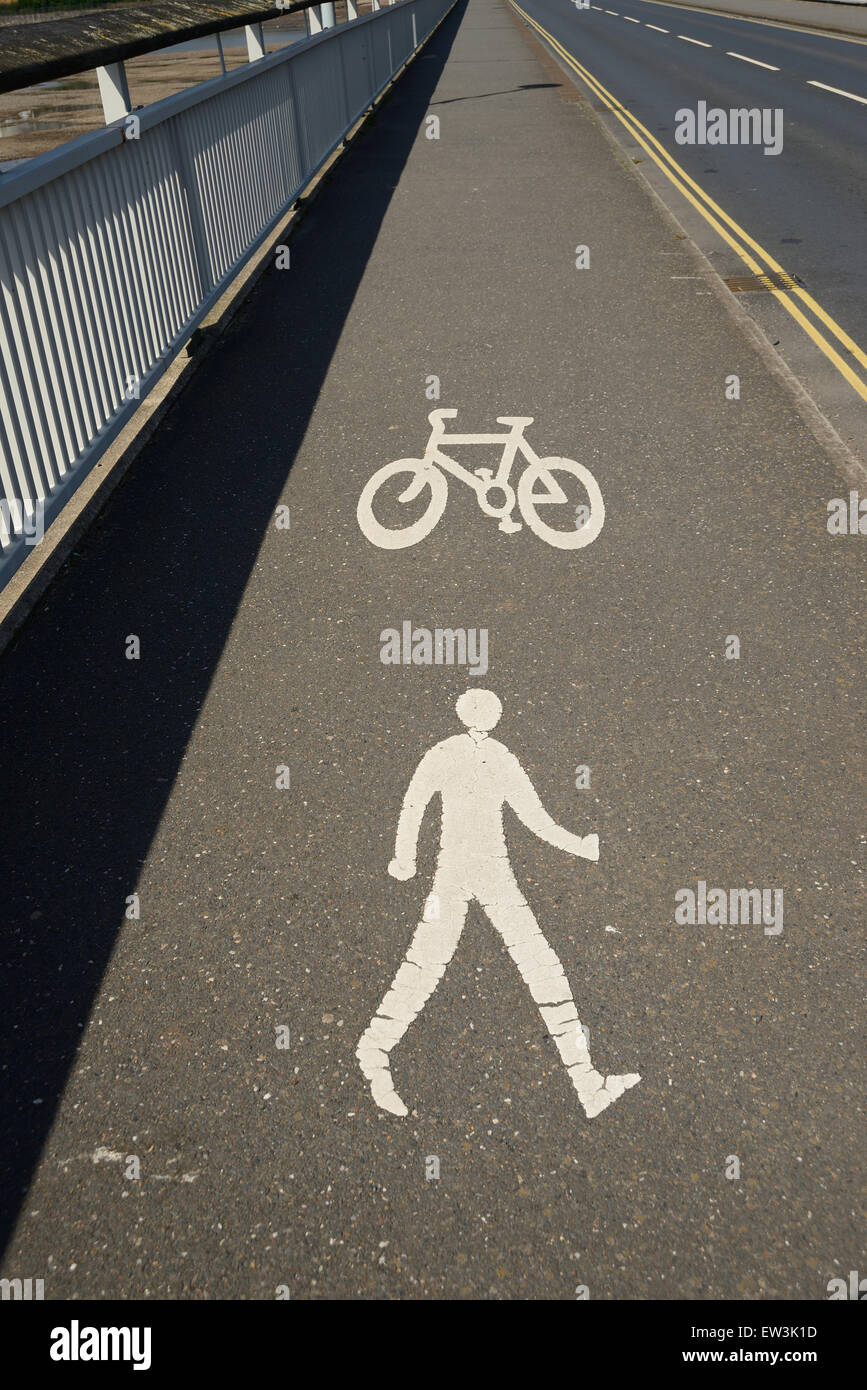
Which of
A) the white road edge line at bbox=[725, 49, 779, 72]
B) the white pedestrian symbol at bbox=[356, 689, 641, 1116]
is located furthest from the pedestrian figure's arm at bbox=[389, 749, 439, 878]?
the white road edge line at bbox=[725, 49, 779, 72]

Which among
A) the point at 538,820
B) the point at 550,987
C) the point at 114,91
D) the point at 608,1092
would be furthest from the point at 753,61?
the point at 608,1092

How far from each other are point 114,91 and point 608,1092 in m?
6.89

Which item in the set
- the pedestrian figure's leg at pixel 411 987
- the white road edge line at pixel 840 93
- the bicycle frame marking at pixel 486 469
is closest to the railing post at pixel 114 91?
the bicycle frame marking at pixel 486 469

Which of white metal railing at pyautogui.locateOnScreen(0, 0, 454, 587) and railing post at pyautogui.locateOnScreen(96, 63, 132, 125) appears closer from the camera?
white metal railing at pyautogui.locateOnScreen(0, 0, 454, 587)

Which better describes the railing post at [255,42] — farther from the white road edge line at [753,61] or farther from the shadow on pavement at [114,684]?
the white road edge line at [753,61]

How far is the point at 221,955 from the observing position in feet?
10.9

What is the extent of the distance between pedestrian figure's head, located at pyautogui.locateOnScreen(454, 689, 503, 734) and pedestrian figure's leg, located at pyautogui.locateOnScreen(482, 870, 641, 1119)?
2.75 ft

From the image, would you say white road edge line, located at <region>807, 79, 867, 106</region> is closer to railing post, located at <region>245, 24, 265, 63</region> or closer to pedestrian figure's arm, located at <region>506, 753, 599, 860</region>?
railing post, located at <region>245, 24, 265, 63</region>

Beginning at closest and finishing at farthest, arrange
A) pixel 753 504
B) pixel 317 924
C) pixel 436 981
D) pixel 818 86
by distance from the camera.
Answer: pixel 436 981 < pixel 317 924 < pixel 753 504 < pixel 818 86

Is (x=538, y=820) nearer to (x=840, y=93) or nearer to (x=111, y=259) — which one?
(x=111, y=259)

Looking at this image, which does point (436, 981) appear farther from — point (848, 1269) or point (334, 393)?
point (334, 393)

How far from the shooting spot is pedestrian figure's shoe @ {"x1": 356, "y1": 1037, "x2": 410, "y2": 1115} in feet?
9.34

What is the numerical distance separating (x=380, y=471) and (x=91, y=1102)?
14.6 ft

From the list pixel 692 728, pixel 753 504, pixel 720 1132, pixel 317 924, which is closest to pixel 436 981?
pixel 317 924
